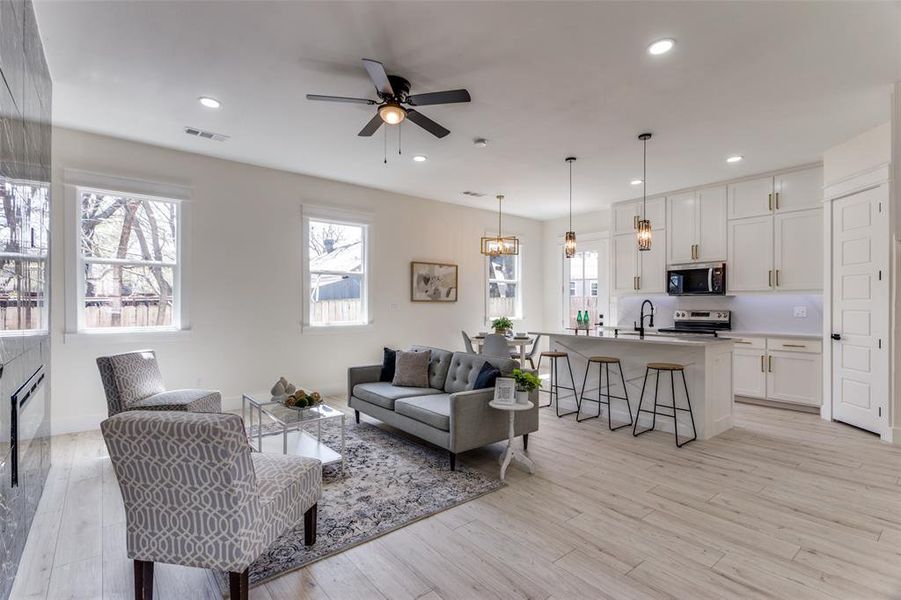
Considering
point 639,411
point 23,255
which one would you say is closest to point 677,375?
point 639,411

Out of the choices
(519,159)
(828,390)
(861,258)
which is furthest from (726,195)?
(519,159)

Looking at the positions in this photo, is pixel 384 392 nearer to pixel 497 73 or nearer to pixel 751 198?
pixel 497 73

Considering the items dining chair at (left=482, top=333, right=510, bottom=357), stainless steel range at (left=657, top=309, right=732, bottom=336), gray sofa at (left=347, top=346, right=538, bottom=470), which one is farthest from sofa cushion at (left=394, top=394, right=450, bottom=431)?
stainless steel range at (left=657, top=309, right=732, bottom=336)

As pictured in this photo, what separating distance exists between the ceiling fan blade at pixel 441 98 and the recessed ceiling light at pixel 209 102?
178 centimetres

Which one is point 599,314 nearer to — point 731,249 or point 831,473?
point 731,249

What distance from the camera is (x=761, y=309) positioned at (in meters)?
5.84

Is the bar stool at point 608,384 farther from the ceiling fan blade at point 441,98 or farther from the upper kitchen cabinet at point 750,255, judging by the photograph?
the ceiling fan blade at point 441,98

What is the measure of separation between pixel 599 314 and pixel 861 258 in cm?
381

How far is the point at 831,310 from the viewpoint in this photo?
4730mm

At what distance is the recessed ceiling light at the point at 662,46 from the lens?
2.72m

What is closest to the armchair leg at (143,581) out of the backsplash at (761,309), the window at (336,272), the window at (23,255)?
the window at (23,255)

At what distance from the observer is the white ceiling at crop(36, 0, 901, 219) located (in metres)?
2.51

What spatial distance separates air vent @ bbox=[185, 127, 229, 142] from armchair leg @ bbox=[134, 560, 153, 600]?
3.81m

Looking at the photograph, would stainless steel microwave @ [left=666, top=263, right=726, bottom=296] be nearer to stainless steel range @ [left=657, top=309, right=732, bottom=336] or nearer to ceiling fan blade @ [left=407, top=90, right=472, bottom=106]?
stainless steel range @ [left=657, top=309, right=732, bottom=336]
